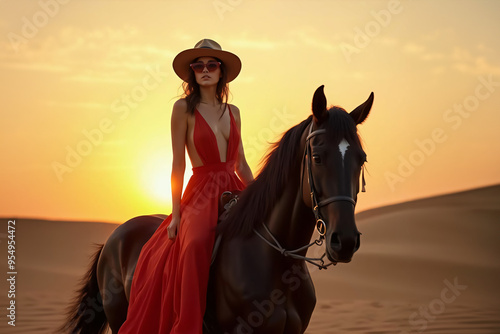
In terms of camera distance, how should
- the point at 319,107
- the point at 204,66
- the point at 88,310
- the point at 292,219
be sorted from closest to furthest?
the point at 319,107
the point at 292,219
the point at 204,66
the point at 88,310

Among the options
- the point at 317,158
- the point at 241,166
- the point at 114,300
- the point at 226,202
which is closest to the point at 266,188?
the point at 226,202

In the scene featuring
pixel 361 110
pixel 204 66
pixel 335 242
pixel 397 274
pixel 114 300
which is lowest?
pixel 397 274

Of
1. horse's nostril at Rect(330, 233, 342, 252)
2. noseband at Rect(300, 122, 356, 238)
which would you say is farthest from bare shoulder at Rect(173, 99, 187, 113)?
horse's nostril at Rect(330, 233, 342, 252)

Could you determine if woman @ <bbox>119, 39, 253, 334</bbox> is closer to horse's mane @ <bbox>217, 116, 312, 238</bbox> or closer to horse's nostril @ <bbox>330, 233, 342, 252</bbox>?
horse's mane @ <bbox>217, 116, 312, 238</bbox>

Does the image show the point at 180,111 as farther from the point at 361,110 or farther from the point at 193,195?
the point at 361,110

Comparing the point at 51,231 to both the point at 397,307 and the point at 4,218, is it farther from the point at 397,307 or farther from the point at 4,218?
the point at 397,307

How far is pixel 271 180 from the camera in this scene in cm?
428

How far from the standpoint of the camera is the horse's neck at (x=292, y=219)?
4117 mm

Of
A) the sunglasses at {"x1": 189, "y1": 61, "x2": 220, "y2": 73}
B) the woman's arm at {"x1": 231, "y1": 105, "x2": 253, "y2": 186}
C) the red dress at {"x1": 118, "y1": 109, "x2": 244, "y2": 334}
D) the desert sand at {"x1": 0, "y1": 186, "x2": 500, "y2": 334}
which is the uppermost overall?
the sunglasses at {"x1": 189, "y1": 61, "x2": 220, "y2": 73}

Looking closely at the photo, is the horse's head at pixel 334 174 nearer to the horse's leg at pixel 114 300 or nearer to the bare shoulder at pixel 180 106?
the bare shoulder at pixel 180 106

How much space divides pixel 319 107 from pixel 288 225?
3.15ft

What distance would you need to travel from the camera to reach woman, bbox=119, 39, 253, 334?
14.5 ft

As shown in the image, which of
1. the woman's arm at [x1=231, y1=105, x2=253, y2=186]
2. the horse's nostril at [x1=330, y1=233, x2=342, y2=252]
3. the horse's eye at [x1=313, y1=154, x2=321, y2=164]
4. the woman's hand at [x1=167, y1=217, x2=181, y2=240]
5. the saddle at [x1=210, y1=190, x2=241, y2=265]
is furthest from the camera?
the woman's arm at [x1=231, y1=105, x2=253, y2=186]

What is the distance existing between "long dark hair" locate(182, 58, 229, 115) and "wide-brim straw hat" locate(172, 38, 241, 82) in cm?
7
